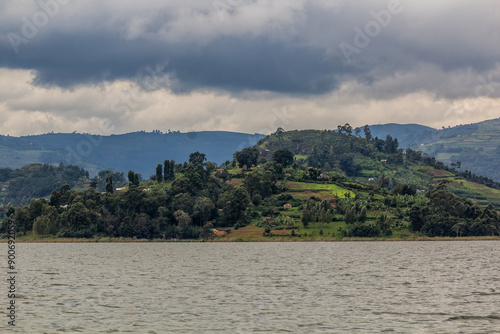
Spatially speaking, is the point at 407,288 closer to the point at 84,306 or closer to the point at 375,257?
the point at 84,306

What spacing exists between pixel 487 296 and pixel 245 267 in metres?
51.8

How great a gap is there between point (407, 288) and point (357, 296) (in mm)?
11742

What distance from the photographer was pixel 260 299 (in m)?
67.7

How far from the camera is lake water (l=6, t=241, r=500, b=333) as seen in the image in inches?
2031

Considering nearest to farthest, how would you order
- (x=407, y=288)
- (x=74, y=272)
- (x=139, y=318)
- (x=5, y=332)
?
(x=5, y=332) < (x=139, y=318) < (x=407, y=288) < (x=74, y=272)

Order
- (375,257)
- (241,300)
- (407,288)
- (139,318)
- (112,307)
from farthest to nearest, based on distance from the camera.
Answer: (375,257) → (407,288) → (241,300) → (112,307) → (139,318)

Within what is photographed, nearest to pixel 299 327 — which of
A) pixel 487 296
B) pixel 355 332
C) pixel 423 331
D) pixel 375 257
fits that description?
pixel 355 332

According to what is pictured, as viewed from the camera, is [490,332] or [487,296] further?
[487,296]

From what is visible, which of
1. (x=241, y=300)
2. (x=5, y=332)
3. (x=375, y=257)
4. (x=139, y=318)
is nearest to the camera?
(x=5, y=332)

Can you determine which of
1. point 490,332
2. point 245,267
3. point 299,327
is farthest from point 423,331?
point 245,267

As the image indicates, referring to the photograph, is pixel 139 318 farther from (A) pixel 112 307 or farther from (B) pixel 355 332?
(B) pixel 355 332

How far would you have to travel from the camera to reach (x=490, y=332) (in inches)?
1906

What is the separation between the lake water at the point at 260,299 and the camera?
169 feet

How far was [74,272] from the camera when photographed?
104m
